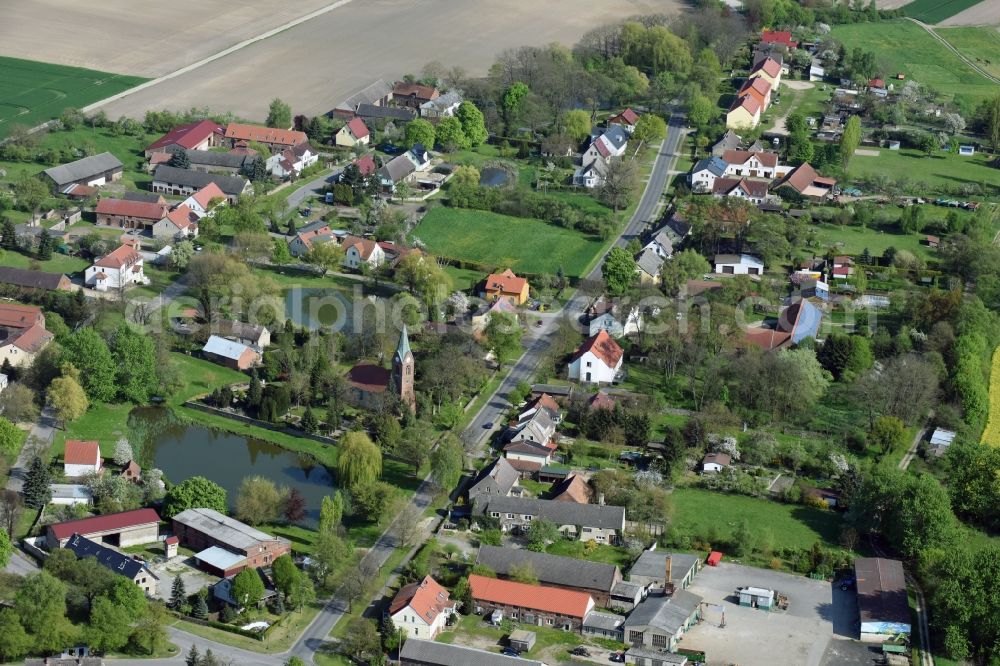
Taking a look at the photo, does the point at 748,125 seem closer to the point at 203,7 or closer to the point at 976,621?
the point at 203,7

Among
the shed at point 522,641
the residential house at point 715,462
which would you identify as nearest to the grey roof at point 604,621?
the shed at point 522,641

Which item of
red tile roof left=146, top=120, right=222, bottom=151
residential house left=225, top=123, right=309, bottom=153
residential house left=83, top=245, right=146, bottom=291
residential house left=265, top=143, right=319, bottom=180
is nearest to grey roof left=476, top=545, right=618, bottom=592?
residential house left=83, top=245, right=146, bottom=291

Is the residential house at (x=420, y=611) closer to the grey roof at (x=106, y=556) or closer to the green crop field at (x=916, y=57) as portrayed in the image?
the grey roof at (x=106, y=556)

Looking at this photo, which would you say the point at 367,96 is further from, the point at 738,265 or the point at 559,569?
the point at 559,569

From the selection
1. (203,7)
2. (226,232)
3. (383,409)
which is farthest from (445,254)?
(203,7)

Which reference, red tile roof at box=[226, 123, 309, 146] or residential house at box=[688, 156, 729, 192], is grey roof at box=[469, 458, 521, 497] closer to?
residential house at box=[688, 156, 729, 192]
